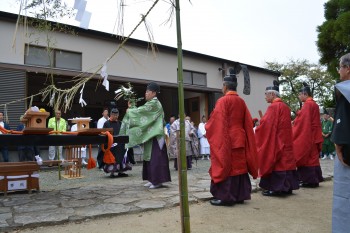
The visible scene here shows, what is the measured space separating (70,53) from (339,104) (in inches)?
382

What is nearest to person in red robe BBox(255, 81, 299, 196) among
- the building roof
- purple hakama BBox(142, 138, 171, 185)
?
purple hakama BBox(142, 138, 171, 185)

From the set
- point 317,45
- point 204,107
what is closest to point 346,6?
point 317,45

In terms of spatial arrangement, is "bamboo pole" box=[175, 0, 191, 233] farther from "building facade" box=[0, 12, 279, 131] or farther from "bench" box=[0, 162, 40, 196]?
"bench" box=[0, 162, 40, 196]

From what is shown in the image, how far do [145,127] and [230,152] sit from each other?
73.6 inches

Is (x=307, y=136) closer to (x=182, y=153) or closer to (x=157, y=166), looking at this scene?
(x=157, y=166)

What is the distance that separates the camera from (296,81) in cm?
3195

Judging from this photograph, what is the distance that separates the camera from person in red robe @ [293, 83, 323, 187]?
19.4 feet

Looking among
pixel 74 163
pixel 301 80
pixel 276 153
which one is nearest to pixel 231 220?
pixel 276 153

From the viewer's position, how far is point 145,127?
5.73 metres

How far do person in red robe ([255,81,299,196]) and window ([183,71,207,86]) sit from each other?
9516 mm

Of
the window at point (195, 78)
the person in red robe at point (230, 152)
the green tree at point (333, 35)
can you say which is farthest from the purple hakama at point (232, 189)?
the green tree at point (333, 35)

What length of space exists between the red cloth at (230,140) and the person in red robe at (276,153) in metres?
0.61

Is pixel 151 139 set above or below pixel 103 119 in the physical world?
below

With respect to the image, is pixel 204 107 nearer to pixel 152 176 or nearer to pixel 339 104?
pixel 152 176
